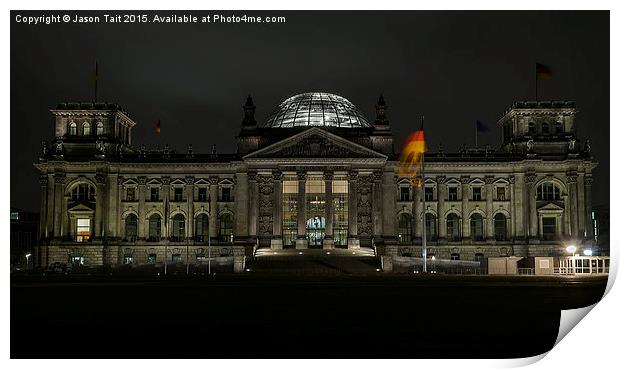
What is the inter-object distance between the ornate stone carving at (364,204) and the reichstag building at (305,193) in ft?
0.45

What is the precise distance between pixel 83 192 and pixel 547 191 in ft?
198

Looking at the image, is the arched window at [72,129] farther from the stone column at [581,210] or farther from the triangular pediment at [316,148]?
the stone column at [581,210]

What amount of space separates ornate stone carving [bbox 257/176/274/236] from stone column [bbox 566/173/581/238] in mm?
37970

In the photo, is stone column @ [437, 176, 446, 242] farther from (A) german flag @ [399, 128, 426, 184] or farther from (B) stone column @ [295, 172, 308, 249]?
(B) stone column @ [295, 172, 308, 249]

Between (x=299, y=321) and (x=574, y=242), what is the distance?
85.1 meters

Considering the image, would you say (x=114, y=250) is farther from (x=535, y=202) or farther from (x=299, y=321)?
(x=299, y=321)

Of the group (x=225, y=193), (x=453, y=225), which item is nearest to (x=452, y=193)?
(x=453, y=225)

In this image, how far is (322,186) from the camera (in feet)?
357

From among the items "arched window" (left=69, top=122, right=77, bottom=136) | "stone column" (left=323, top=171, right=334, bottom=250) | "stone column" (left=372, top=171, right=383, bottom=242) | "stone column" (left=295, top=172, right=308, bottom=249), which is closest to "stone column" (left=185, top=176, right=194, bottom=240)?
"stone column" (left=295, top=172, right=308, bottom=249)

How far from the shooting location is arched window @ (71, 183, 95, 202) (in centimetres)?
11125

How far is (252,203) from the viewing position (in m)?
107

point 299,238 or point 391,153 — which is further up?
point 391,153

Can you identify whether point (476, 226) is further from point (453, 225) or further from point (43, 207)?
point (43, 207)
